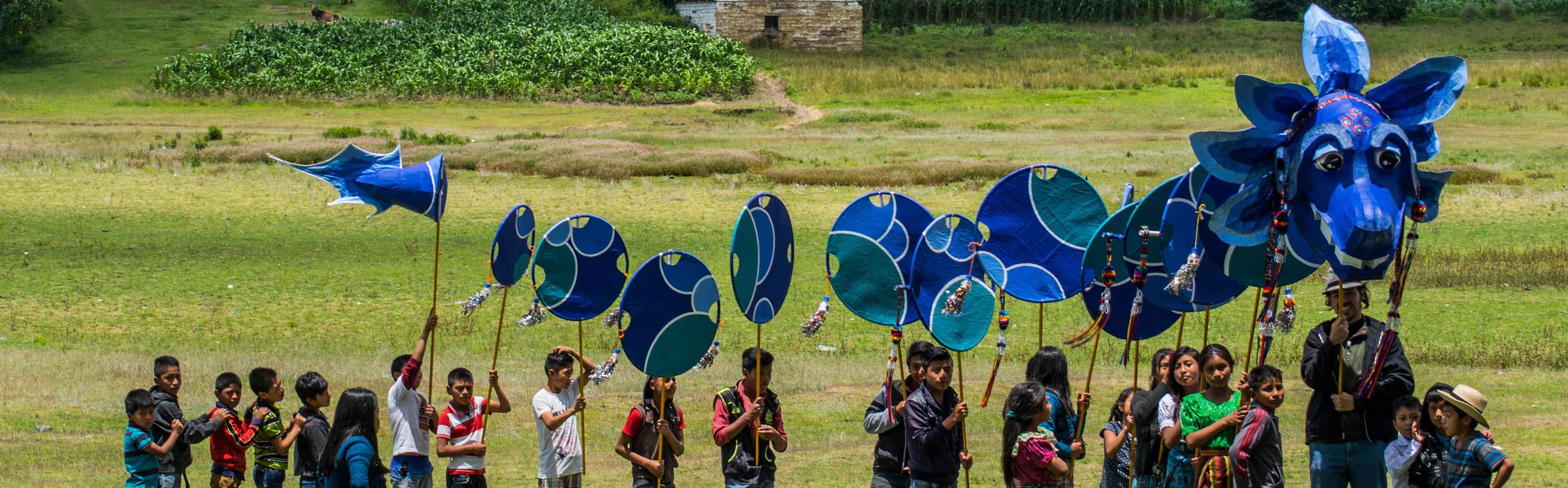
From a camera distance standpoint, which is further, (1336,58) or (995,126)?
(995,126)

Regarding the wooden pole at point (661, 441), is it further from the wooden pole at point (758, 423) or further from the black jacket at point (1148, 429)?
the black jacket at point (1148, 429)

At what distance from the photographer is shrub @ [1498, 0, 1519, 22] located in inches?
2822

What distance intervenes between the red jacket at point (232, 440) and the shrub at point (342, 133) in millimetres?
27939

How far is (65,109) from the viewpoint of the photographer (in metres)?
46.5

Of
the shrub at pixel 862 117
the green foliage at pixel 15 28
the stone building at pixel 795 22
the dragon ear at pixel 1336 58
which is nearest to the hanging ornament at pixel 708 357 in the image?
the dragon ear at pixel 1336 58

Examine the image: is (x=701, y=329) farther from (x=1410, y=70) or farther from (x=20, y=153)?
(x=20, y=153)

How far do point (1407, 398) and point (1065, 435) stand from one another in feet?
6.14

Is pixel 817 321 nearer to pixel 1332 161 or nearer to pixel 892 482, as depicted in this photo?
pixel 892 482

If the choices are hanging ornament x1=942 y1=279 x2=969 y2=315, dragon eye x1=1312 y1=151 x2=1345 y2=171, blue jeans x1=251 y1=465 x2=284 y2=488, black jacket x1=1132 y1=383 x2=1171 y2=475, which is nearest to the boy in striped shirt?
blue jeans x1=251 y1=465 x2=284 y2=488

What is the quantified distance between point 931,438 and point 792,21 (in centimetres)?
5800

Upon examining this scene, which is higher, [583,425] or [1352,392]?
[1352,392]

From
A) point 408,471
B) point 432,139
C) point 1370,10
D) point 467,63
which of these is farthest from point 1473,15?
point 408,471

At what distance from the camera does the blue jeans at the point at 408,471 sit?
9258 mm

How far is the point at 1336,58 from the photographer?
7953 mm
